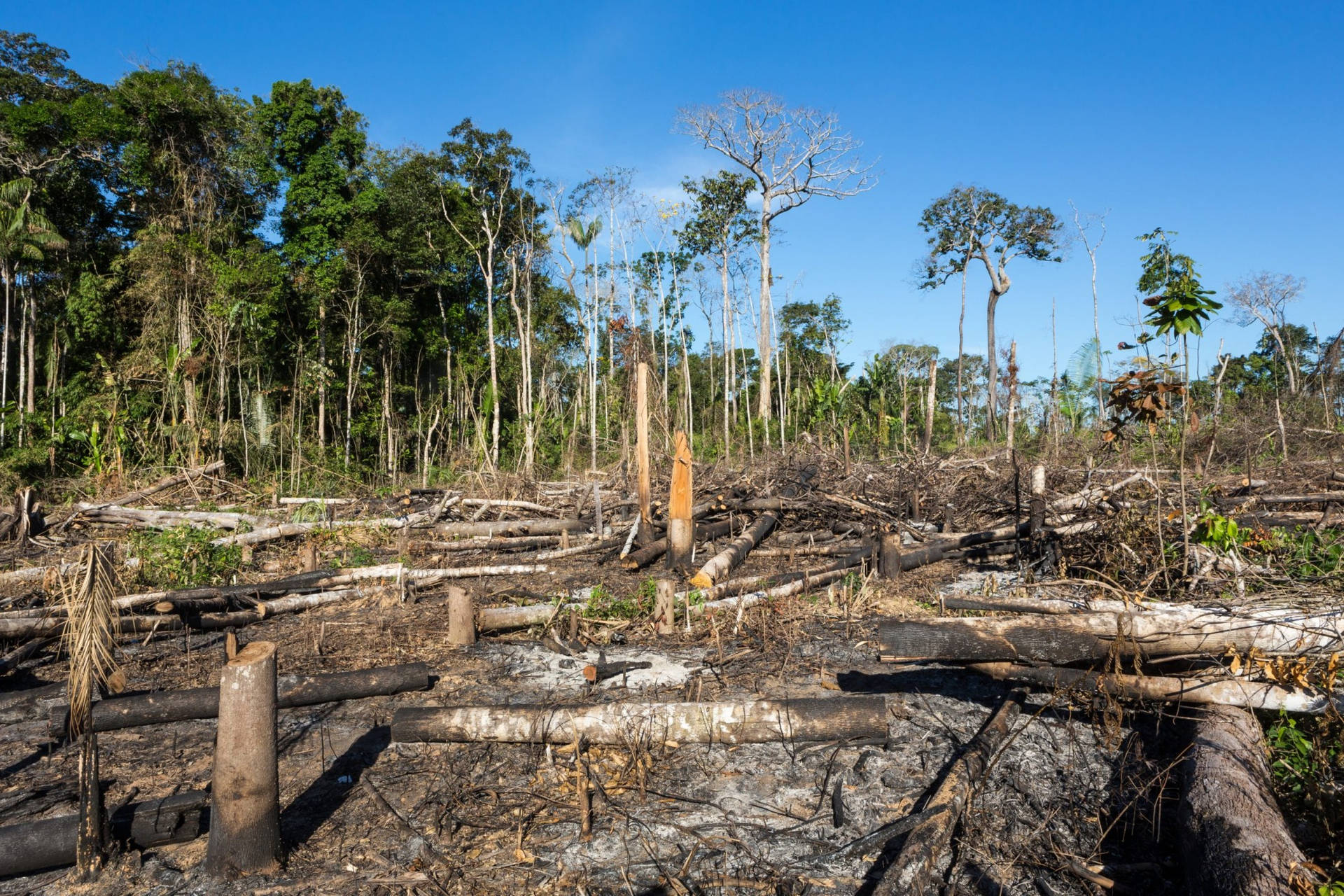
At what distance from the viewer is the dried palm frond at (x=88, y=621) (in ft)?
13.2

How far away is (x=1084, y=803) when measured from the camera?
3.66 metres

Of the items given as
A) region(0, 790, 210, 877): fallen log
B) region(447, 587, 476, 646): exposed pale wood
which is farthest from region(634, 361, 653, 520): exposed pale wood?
region(0, 790, 210, 877): fallen log

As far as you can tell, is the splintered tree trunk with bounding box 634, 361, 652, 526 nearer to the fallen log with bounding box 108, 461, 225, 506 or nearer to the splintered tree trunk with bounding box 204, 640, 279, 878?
the splintered tree trunk with bounding box 204, 640, 279, 878

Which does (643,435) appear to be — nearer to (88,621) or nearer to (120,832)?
(88,621)

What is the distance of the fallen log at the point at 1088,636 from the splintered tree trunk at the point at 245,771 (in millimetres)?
2962

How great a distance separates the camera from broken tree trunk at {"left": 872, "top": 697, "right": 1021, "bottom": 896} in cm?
292

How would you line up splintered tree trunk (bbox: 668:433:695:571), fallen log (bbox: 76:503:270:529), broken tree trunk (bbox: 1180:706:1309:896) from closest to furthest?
broken tree trunk (bbox: 1180:706:1309:896)
splintered tree trunk (bbox: 668:433:695:571)
fallen log (bbox: 76:503:270:529)

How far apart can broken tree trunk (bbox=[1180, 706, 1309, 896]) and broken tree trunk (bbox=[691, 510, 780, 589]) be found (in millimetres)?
4691

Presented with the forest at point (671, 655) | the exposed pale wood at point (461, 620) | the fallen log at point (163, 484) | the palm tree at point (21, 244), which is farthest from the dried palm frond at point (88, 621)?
the palm tree at point (21, 244)

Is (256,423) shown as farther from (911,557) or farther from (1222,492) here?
(1222,492)

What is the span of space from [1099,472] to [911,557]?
3120mm

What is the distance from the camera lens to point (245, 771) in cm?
314

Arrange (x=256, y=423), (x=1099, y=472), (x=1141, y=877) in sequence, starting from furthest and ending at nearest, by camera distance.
A: (x=256, y=423), (x=1099, y=472), (x=1141, y=877)

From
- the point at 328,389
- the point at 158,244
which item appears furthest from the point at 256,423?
the point at 158,244
